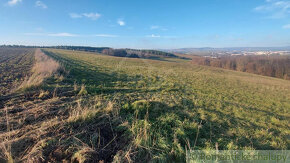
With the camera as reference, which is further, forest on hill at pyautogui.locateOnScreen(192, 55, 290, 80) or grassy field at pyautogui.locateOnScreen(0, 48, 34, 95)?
forest on hill at pyautogui.locateOnScreen(192, 55, 290, 80)

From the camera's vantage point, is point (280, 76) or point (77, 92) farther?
point (280, 76)

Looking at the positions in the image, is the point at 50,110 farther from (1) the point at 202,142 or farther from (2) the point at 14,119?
(1) the point at 202,142

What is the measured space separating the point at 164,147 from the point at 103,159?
139 centimetres

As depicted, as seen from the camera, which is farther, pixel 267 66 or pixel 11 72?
pixel 267 66

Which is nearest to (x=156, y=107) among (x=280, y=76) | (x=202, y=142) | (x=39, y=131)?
(x=202, y=142)

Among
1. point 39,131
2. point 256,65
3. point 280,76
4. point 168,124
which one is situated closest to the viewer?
point 39,131

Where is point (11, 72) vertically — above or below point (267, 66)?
below

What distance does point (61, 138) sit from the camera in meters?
2.88

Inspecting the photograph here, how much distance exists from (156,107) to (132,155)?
2751mm

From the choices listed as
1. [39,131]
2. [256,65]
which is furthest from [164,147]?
[256,65]

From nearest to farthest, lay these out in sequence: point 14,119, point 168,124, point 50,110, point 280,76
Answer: point 14,119 → point 168,124 → point 50,110 → point 280,76

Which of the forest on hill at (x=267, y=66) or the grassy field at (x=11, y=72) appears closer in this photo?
the grassy field at (x=11, y=72)

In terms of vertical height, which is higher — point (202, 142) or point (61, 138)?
point (61, 138)

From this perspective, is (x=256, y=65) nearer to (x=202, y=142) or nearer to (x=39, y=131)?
(x=202, y=142)
